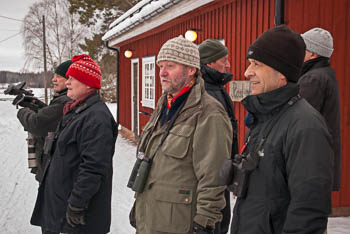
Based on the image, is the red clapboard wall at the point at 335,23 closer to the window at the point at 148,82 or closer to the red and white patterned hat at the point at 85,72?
the red and white patterned hat at the point at 85,72

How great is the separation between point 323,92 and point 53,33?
3084 centimetres

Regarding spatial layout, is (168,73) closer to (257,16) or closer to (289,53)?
(289,53)

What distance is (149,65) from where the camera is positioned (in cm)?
995

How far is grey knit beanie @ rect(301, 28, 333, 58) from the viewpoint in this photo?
313 cm

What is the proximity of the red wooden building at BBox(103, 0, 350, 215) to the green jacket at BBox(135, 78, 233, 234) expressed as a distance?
2.78 m

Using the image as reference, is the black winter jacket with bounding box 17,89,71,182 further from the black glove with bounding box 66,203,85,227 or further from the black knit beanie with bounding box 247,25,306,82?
the black knit beanie with bounding box 247,25,306,82

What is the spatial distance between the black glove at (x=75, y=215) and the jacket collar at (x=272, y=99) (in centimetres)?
155

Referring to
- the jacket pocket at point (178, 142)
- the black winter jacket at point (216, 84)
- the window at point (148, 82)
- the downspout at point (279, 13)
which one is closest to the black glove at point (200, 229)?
the jacket pocket at point (178, 142)

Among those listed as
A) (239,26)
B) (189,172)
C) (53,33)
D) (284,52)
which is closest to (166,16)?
(239,26)

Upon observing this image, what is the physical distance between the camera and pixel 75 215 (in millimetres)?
2553

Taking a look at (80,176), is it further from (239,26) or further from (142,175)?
(239,26)

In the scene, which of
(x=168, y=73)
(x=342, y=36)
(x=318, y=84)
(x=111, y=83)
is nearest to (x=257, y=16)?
(x=342, y=36)

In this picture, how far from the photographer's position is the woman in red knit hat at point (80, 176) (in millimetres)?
2582

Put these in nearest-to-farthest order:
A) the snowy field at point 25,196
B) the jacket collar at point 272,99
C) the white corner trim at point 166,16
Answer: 1. the jacket collar at point 272,99
2. the snowy field at point 25,196
3. the white corner trim at point 166,16
